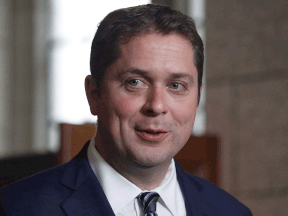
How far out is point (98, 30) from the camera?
5.88 feet

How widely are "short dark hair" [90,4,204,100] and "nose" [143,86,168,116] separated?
235 mm

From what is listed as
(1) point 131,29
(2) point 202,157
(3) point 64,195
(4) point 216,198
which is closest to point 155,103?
(1) point 131,29

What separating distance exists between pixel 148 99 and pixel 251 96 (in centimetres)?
220

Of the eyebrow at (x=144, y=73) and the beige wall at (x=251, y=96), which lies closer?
the eyebrow at (x=144, y=73)

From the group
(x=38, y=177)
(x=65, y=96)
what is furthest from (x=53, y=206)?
(x=65, y=96)

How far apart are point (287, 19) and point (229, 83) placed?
2.52 ft

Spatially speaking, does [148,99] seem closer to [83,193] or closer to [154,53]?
[154,53]

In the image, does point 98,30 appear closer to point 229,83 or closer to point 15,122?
point 229,83

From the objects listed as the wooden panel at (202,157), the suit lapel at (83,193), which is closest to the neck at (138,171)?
the suit lapel at (83,193)

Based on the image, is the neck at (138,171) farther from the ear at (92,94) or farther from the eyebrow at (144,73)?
the eyebrow at (144,73)

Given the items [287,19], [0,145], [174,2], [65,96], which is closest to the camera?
[287,19]

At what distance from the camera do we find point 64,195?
5.41 feet

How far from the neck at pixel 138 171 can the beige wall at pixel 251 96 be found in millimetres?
1939

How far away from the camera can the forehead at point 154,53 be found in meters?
1.60
